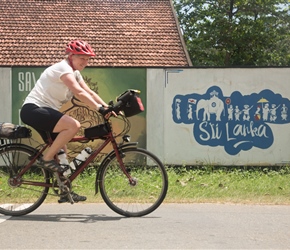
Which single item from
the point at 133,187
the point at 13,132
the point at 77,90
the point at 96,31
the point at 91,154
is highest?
the point at 96,31

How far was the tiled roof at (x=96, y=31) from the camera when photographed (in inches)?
1059

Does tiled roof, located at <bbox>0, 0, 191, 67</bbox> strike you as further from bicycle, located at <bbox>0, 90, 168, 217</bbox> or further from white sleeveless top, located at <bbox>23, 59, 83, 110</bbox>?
white sleeveless top, located at <bbox>23, 59, 83, 110</bbox>

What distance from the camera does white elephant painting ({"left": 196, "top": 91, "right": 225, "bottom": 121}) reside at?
1050 cm

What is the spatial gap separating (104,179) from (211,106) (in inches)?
160

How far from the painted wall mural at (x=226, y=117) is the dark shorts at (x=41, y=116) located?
4132 mm

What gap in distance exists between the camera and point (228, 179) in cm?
986

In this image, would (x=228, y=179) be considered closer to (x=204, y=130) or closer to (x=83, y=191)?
(x=204, y=130)

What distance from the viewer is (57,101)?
6734 millimetres

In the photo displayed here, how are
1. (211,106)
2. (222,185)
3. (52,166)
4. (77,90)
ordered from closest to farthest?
1. (77,90)
2. (52,166)
3. (222,185)
4. (211,106)

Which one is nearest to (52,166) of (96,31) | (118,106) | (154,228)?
(118,106)

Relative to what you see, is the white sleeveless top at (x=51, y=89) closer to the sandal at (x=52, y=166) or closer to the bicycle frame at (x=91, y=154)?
the bicycle frame at (x=91, y=154)

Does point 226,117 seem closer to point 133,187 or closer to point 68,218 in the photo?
point 133,187

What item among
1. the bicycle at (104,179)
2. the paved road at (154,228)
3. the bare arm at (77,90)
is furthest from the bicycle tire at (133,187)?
the bare arm at (77,90)

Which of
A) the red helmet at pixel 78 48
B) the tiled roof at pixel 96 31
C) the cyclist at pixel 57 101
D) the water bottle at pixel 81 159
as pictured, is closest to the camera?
the cyclist at pixel 57 101
